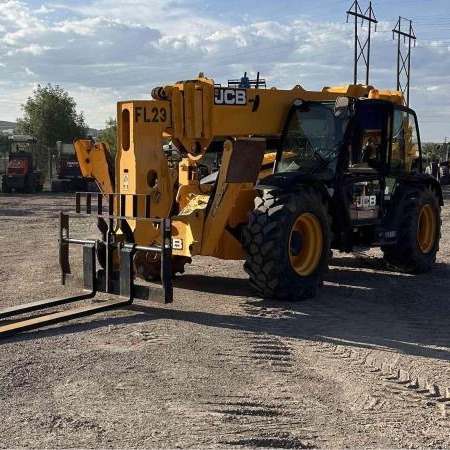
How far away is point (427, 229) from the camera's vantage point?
1063 centimetres

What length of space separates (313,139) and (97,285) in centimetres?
338

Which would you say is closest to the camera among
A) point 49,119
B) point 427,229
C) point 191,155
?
point 191,155

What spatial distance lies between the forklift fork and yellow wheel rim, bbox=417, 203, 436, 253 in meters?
4.96

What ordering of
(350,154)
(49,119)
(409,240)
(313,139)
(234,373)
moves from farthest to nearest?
(49,119), (409,240), (313,139), (350,154), (234,373)

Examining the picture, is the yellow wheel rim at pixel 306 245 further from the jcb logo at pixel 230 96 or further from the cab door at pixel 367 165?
the jcb logo at pixel 230 96

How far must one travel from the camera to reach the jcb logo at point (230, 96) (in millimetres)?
8094

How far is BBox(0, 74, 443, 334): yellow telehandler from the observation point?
7508 mm

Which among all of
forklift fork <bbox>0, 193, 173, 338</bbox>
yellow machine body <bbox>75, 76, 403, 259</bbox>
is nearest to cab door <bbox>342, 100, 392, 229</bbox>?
yellow machine body <bbox>75, 76, 403, 259</bbox>

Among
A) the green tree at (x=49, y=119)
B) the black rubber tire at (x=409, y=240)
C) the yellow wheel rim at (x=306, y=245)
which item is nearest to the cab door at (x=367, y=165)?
the black rubber tire at (x=409, y=240)

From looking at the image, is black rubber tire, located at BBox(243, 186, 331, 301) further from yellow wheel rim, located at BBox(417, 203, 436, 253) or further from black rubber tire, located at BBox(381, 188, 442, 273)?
yellow wheel rim, located at BBox(417, 203, 436, 253)

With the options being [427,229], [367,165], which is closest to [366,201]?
[367,165]

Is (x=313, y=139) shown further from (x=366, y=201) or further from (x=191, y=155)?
(x=191, y=155)

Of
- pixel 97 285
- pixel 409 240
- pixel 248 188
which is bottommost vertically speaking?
pixel 97 285

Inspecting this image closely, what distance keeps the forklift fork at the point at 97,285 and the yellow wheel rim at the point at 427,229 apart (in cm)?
496
